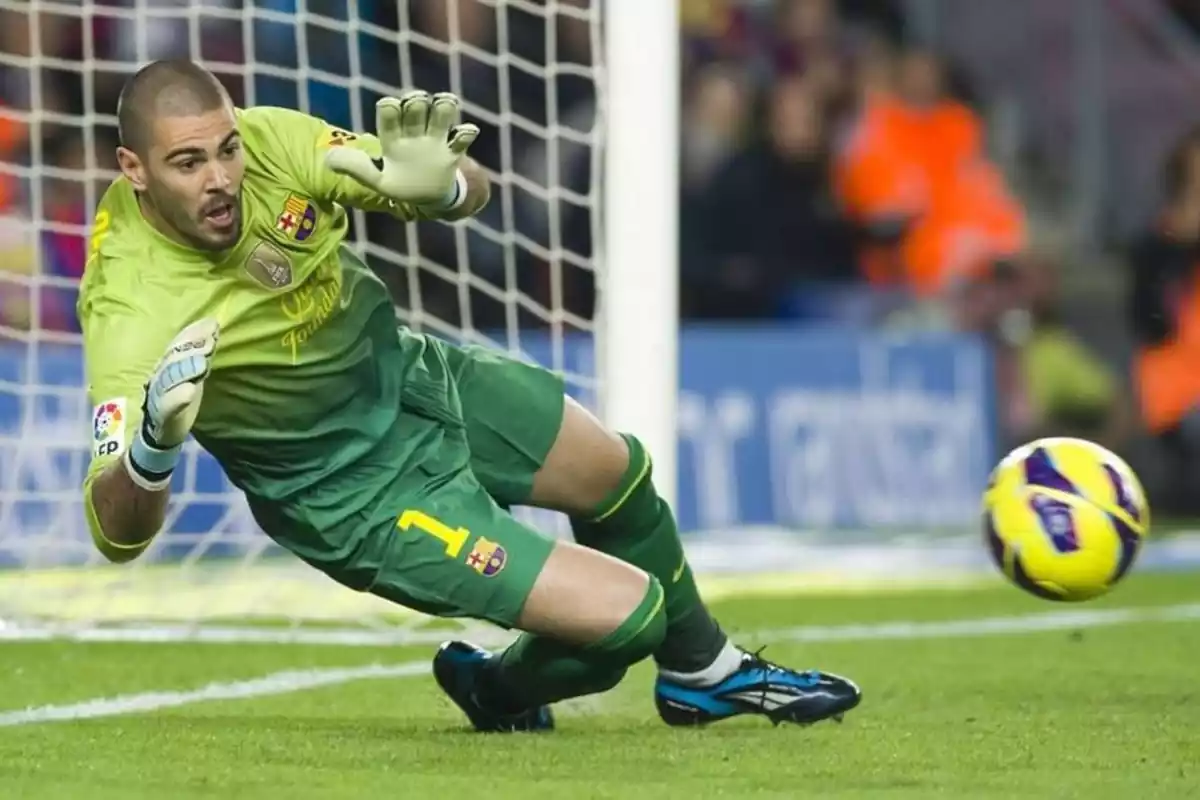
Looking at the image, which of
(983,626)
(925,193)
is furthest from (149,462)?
(925,193)

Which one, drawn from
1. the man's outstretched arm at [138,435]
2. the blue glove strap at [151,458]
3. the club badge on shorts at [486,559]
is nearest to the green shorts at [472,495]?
the club badge on shorts at [486,559]

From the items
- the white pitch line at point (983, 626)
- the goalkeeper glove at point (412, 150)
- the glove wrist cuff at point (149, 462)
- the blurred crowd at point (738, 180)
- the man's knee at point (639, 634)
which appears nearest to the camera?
the glove wrist cuff at point (149, 462)

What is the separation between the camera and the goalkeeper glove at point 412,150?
433 cm

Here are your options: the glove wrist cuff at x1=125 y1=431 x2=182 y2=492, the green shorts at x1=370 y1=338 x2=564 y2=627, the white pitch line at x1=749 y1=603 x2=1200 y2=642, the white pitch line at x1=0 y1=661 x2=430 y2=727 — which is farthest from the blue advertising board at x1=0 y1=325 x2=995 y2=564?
the glove wrist cuff at x1=125 y1=431 x2=182 y2=492

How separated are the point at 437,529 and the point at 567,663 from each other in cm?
41

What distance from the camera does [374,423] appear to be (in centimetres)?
485

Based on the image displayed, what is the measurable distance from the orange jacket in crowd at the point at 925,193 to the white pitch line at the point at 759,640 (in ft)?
14.3

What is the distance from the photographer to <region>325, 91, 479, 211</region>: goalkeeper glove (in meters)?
4.33

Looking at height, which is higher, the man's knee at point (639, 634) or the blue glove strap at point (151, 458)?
the blue glove strap at point (151, 458)

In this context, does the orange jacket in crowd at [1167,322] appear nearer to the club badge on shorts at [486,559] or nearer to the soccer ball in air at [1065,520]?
the soccer ball in air at [1065,520]

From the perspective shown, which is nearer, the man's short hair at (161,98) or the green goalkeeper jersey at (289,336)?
the man's short hair at (161,98)

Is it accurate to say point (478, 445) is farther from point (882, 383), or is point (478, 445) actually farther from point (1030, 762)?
point (882, 383)

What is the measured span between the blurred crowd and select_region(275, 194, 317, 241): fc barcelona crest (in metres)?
2.70

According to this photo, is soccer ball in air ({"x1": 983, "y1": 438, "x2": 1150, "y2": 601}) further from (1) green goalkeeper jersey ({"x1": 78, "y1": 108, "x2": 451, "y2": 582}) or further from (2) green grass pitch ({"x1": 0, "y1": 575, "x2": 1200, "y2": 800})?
(1) green goalkeeper jersey ({"x1": 78, "y1": 108, "x2": 451, "y2": 582})
